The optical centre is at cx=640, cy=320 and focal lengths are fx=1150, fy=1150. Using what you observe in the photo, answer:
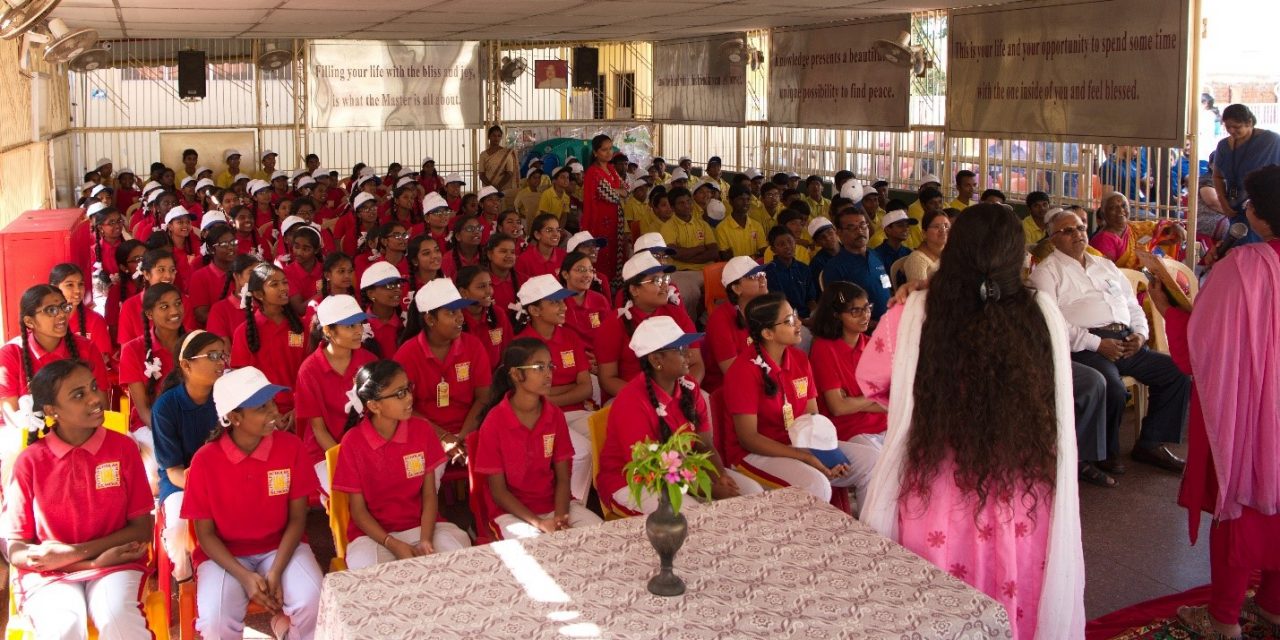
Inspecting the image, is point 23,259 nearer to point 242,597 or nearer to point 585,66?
point 242,597

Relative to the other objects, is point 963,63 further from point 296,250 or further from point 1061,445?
point 1061,445

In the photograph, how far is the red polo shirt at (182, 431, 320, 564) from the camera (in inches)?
144

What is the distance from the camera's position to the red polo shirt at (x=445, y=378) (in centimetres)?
506

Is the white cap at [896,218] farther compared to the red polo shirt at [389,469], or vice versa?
the white cap at [896,218]

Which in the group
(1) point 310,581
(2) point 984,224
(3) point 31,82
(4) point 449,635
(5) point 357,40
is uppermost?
(5) point 357,40

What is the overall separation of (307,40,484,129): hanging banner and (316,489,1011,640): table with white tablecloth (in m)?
11.5

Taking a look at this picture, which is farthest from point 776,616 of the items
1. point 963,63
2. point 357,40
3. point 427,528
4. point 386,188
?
point 357,40

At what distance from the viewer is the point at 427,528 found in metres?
3.91

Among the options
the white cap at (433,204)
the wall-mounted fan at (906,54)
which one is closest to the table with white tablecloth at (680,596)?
the white cap at (433,204)

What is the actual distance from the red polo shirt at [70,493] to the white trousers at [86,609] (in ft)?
0.15

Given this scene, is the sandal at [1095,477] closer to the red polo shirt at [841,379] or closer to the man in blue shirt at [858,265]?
the red polo shirt at [841,379]

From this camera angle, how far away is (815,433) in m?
3.82

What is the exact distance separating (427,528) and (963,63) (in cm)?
716

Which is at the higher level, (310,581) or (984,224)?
(984,224)
